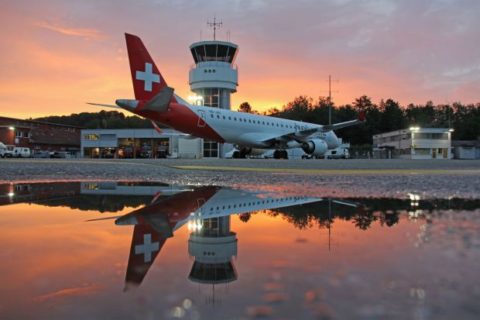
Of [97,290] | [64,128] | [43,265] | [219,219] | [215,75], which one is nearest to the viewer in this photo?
[97,290]

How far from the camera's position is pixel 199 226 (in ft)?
11.1

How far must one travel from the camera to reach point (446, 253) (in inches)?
98.3

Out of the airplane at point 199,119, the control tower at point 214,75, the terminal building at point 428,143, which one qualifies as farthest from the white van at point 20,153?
the terminal building at point 428,143

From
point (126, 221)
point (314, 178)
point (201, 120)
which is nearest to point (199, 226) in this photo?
point (126, 221)

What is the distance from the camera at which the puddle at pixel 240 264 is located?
166cm

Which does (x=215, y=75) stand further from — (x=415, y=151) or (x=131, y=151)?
(x=415, y=151)

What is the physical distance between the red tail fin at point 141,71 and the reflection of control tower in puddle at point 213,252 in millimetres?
18603

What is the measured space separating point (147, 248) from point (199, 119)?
71.2ft

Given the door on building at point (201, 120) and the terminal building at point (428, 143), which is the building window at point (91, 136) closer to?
the terminal building at point (428, 143)

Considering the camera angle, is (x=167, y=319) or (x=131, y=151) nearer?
(x=167, y=319)

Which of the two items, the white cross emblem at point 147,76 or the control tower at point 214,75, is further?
the control tower at point 214,75

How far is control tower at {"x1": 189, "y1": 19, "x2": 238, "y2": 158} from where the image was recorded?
5184 cm

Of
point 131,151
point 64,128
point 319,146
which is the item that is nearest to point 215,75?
point 319,146

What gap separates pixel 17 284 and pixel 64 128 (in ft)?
326
